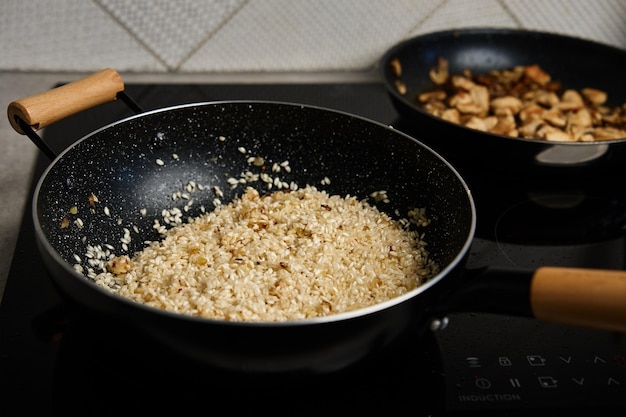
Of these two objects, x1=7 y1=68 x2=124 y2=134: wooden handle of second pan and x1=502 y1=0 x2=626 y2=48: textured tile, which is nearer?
x1=7 y1=68 x2=124 y2=134: wooden handle of second pan

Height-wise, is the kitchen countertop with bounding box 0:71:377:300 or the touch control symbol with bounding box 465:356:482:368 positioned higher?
the kitchen countertop with bounding box 0:71:377:300

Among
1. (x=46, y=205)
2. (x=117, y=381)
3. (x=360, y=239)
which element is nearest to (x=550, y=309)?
(x=360, y=239)

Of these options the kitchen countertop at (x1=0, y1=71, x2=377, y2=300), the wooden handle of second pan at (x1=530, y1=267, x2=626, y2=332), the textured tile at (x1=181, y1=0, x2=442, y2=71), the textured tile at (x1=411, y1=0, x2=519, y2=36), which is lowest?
the textured tile at (x1=411, y1=0, x2=519, y2=36)

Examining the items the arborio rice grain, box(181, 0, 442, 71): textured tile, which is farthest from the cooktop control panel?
box(181, 0, 442, 71): textured tile

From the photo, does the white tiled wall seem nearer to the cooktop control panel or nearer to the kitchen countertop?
the kitchen countertop

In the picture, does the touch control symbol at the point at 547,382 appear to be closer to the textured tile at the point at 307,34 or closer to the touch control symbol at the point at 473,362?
the touch control symbol at the point at 473,362

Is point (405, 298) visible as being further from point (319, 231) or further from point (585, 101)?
point (585, 101)

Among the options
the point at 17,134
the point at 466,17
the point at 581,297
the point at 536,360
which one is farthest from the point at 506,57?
the point at 17,134

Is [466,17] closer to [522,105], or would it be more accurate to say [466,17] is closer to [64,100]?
[522,105]
